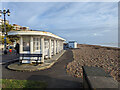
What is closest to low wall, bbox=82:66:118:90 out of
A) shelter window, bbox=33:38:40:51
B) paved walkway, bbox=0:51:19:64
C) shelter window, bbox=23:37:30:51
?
shelter window, bbox=33:38:40:51

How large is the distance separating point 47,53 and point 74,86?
263 inches

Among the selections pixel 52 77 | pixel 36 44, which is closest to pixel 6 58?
pixel 36 44

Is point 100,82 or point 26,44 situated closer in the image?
point 100,82

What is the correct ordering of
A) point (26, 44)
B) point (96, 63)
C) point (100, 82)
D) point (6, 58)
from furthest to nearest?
point (6, 58), point (96, 63), point (26, 44), point (100, 82)

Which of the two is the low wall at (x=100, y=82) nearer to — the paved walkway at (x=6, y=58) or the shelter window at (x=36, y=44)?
the shelter window at (x=36, y=44)

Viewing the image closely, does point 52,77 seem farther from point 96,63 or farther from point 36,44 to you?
point 96,63

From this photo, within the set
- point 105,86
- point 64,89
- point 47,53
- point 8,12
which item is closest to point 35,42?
point 47,53

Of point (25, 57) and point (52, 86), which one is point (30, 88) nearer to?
point (52, 86)

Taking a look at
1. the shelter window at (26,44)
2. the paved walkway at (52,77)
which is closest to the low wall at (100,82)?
the paved walkway at (52,77)

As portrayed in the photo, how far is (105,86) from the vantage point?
6.52ft

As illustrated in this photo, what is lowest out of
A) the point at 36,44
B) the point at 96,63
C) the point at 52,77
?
the point at 96,63

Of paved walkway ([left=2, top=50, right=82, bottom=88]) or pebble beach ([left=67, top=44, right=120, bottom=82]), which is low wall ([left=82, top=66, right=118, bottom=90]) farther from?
pebble beach ([left=67, top=44, right=120, bottom=82])

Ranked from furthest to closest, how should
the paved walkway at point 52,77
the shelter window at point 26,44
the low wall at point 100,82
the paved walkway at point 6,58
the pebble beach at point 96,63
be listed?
the paved walkway at point 6,58
the shelter window at point 26,44
the pebble beach at point 96,63
the paved walkway at point 52,77
the low wall at point 100,82

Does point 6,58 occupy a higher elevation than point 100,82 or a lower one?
lower
